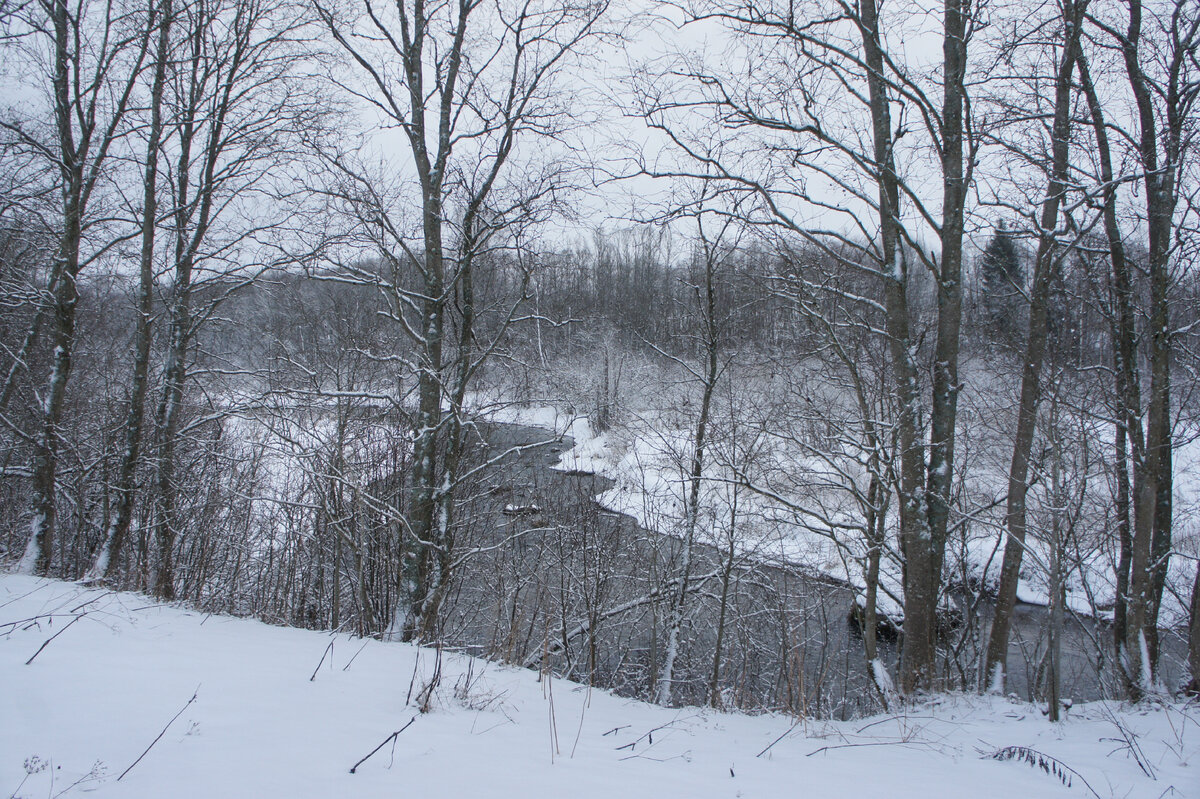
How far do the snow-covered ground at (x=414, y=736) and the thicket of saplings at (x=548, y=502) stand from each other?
2.73 metres

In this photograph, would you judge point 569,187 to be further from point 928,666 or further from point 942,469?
point 928,666

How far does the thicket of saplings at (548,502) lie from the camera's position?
7727mm

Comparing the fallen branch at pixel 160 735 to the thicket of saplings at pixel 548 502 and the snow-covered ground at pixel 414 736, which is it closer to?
the snow-covered ground at pixel 414 736

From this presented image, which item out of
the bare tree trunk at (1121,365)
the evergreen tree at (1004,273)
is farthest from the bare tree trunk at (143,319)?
the bare tree trunk at (1121,365)

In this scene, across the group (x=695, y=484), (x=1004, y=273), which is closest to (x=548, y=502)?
(x=695, y=484)

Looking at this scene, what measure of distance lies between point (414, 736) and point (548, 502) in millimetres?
8583

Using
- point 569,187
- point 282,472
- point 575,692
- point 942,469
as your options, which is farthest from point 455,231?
point 282,472

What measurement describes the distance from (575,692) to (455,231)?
17.4 feet

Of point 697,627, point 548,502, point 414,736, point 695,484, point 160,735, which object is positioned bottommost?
point 697,627

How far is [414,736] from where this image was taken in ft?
9.24

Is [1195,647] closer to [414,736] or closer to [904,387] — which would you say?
[904,387]

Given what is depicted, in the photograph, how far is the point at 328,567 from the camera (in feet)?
35.2

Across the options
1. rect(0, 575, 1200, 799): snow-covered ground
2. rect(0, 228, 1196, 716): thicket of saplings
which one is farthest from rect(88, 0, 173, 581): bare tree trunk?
rect(0, 575, 1200, 799): snow-covered ground

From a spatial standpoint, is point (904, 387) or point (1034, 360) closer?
point (904, 387)
